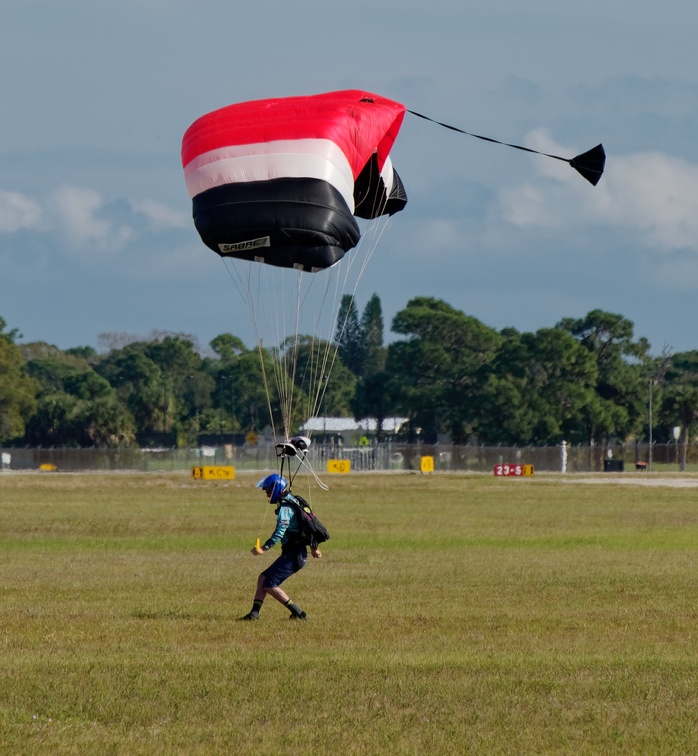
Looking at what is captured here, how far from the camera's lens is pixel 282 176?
61.5 feet

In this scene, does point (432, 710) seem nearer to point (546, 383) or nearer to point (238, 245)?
point (238, 245)

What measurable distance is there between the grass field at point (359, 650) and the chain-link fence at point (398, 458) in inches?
2709

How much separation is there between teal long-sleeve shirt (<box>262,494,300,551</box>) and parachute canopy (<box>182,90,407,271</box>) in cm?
406

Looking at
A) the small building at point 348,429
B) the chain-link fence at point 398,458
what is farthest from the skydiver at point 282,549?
the small building at point 348,429

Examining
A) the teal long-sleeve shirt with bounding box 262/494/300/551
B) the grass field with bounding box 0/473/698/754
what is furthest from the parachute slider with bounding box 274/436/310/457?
the grass field with bounding box 0/473/698/754

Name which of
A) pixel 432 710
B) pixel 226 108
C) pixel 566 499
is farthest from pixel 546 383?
pixel 432 710

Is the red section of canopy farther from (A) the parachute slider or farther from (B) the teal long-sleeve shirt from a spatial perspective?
(B) the teal long-sleeve shirt

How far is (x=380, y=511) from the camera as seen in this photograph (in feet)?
157

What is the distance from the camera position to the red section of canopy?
63.3 ft

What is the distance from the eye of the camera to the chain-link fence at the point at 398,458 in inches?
3999

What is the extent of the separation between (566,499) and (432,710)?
4632 centimetres

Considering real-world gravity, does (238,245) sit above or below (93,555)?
above

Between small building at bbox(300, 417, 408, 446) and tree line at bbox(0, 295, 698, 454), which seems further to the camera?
small building at bbox(300, 417, 408, 446)

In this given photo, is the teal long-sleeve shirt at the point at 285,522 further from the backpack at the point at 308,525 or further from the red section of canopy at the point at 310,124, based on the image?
the red section of canopy at the point at 310,124
